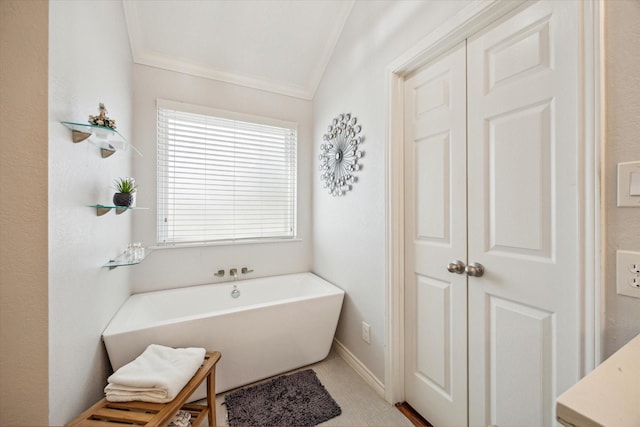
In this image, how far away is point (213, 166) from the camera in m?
2.40

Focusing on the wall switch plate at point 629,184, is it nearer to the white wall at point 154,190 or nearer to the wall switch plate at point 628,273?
the wall switch plate at point 628,273

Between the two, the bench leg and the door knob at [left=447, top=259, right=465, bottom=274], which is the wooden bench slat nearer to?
the bench leg

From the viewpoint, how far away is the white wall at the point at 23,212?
2.81 feet

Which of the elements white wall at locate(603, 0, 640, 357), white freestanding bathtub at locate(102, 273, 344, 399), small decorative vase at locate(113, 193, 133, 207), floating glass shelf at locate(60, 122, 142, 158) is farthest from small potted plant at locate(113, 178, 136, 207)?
white wall at locate(603, 0, 640, 357)

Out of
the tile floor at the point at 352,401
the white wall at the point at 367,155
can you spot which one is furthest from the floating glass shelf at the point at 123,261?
the white wall at the point at 367,155

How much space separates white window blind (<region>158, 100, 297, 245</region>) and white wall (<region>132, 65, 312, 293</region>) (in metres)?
0.08

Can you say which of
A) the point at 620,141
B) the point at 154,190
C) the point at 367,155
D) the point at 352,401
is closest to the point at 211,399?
the point at 352,401

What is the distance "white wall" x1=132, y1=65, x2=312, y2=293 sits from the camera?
2146mm

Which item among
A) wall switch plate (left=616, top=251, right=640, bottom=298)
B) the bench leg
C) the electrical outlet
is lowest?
the bench leg

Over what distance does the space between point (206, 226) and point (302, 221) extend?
0.95 m

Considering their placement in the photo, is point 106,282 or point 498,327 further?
point 106,282

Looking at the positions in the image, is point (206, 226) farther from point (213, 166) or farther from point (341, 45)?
point (341, 45)

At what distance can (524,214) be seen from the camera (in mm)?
1051

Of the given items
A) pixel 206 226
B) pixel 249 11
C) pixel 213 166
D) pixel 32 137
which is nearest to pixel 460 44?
pixel 249 11
